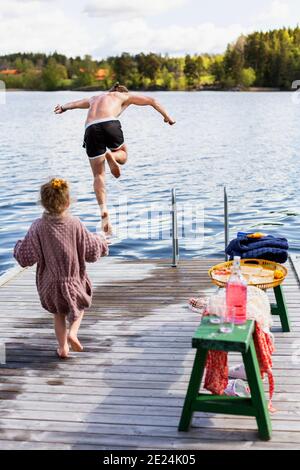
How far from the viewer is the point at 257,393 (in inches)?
159

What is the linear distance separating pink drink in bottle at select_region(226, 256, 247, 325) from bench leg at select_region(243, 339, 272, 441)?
17 cm

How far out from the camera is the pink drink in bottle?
4.12 meters

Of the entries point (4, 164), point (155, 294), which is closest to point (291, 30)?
point (4, 164)

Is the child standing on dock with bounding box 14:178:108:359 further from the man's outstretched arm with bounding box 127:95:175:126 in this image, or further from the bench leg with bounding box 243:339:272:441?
the man's outstretched arm with bounding box 127:95:175:126

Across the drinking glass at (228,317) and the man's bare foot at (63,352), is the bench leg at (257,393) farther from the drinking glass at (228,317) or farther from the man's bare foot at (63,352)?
the man's bare foot at (63,352)

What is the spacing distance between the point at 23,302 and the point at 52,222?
7.25 feet

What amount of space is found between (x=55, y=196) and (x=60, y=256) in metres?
0.46

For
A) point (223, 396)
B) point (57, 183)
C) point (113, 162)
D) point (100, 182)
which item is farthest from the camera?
point (100, 182)

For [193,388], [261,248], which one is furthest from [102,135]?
[193,388]

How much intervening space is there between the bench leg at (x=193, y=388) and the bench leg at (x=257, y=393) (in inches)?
10.1

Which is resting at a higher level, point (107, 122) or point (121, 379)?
point (107, 122)

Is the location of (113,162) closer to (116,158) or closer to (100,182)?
(116,158)

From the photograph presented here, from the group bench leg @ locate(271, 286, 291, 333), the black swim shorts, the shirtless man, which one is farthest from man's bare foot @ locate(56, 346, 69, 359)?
the black swim shorts
